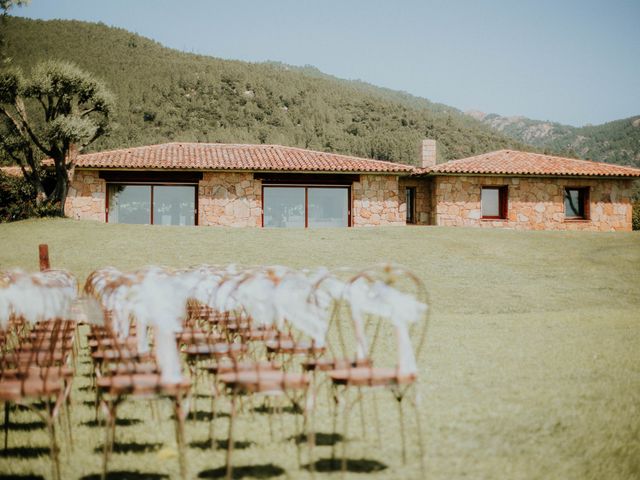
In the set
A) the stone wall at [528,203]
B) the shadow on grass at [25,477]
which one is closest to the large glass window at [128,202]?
the stone wall at [528,203]

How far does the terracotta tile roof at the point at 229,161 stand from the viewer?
915 inches

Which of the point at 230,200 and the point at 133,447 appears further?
the point at 230,200

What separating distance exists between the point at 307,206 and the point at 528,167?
9.37 meters

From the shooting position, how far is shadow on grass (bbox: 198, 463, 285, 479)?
383 cm

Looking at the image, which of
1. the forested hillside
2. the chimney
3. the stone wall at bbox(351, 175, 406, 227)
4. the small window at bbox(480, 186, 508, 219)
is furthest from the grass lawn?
the forested hillside

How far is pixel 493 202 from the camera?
2600 centimetres

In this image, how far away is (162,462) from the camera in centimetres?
405

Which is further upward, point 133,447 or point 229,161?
point 229,161

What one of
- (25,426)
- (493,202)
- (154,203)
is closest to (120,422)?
(25,426)

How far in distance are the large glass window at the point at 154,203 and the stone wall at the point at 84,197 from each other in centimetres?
57

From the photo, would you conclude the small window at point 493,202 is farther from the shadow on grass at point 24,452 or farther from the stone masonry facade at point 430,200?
the shadow on grass at point 24,452

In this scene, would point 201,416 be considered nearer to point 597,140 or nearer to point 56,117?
point 56,117

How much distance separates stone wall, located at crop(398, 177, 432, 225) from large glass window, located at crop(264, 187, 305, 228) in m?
4.52

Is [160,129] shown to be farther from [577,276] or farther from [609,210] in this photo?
[577,276]
